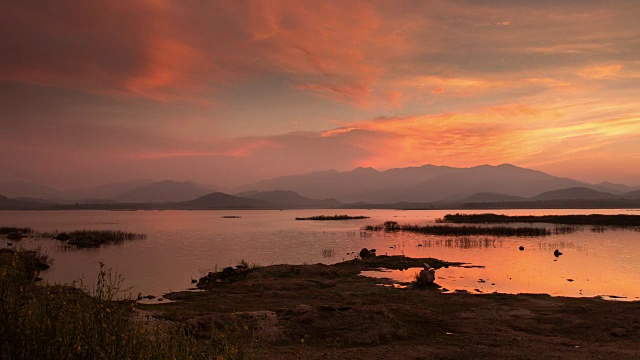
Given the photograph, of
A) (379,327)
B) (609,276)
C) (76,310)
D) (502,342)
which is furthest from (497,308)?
(76,310)

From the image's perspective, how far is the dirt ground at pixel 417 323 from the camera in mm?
14305

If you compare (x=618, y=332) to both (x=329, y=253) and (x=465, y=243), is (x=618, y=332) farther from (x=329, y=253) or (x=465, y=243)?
(x=465, y=243)

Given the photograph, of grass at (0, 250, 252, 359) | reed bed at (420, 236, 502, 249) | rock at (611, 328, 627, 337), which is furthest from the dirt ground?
reed bed at (420, 236, 502, 249)

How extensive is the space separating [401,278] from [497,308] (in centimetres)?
1163

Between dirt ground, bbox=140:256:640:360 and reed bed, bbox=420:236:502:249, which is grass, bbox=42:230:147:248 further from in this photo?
reed bed, bbox=420:236:502:249

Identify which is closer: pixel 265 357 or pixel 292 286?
pixel 265 357

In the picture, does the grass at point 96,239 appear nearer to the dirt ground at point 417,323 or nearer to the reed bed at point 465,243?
the dirt ground at point 417,323

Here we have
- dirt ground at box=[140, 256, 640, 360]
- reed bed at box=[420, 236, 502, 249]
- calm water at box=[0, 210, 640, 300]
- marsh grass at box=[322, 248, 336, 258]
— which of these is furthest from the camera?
reed bed at box=[420, 236, 502, 249]

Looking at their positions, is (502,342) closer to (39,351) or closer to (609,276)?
(39,351)

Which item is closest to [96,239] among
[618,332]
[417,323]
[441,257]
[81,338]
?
[441,257]

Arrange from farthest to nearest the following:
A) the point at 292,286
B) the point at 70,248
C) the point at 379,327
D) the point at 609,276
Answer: the point at 70,248 → the point at 609,276 → the point at 292,286 → the point at 379,327

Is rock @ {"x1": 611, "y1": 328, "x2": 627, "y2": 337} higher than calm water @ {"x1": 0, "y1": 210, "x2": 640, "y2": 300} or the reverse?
higher

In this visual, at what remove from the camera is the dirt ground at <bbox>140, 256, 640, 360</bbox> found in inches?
563

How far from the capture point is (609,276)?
3238 cm
